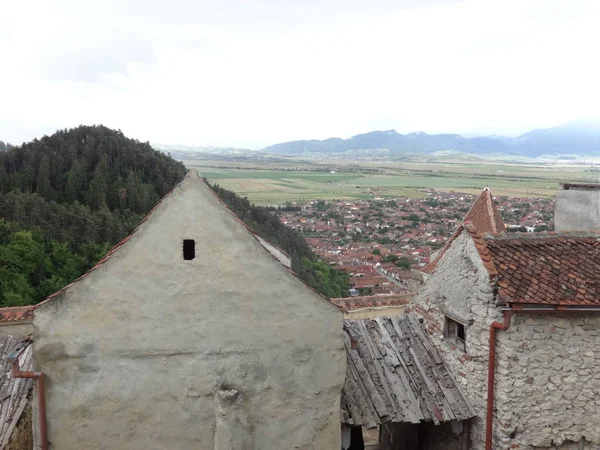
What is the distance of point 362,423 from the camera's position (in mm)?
8656

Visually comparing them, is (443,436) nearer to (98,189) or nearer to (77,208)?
(77,208)

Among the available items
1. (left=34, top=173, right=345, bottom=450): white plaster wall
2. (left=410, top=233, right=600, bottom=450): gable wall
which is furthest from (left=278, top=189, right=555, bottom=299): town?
(left=34, top=173, right=345, bottom=450): white plaster wall

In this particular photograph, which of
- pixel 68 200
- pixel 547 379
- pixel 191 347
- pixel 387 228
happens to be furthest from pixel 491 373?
pixel 387 228

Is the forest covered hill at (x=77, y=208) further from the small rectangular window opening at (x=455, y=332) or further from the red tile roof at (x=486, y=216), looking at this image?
the small rectangular window opening at (x=455, y=332)

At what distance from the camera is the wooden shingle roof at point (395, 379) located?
9.01 meters

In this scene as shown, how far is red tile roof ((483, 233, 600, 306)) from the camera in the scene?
8406 millimetres

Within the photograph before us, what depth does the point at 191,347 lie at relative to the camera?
26.2 ft

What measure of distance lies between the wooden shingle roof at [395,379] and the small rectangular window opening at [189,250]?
3726 millimetres

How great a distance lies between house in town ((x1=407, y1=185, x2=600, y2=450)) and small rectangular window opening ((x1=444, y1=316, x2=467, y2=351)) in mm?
268

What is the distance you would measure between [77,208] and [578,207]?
57347mm

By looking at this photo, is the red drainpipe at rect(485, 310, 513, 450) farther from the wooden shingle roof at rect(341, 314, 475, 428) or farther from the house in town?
the wooden shingle roof at rect(341, 314, 475, 428)

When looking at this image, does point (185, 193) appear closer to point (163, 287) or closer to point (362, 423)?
point (163, 287)

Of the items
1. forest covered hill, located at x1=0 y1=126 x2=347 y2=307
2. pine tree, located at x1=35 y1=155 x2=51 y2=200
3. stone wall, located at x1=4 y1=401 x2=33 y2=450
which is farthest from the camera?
pine tree, located at x1=35 y1=155 x2=51 y2=200

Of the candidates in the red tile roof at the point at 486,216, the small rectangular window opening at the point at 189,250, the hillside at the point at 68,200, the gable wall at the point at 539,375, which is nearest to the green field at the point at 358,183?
the hillside at the point at 68,200
